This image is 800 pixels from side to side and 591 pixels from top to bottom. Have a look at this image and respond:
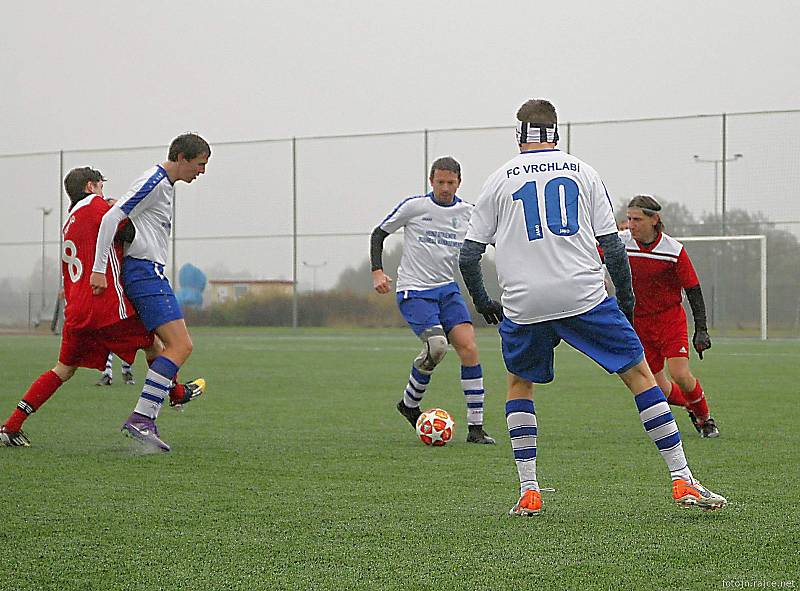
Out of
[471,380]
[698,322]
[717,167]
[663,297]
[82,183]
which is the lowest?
[471,380]

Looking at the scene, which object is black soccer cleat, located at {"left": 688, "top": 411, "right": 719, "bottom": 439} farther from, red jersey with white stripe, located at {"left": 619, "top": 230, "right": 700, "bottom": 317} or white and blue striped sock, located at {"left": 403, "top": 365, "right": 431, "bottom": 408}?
white and blue striped sock, located at {"left": 403, "top": 365, "right": 431, "bottom": 408}

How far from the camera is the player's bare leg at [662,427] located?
4.90m

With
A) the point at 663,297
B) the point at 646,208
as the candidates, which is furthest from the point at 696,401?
the point at 646,208

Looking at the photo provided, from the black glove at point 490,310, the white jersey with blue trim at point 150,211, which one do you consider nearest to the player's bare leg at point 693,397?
the black glove at point 490,310

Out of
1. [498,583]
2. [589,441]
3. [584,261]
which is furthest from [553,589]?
[589,441]

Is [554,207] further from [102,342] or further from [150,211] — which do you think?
[102,342]

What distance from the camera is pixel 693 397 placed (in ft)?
26.7

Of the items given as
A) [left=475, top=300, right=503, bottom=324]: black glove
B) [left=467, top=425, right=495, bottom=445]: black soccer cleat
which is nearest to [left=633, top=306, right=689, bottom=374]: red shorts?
[left=467, top=425, right=495, bottom=445]: black soccer cleat

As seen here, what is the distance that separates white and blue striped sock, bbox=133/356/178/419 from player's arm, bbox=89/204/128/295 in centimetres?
62

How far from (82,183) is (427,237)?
2.40 meters

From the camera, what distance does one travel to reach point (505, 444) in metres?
7.62

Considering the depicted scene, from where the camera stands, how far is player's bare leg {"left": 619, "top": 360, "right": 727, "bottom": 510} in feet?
16.1

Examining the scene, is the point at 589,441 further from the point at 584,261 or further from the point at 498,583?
the point at 498,583

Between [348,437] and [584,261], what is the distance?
3.38 meters
